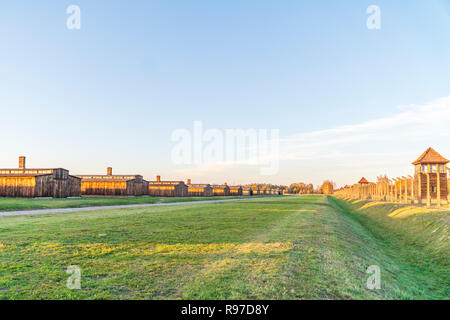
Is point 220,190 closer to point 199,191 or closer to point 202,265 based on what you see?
point 199,191

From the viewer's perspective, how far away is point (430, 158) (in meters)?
44.1

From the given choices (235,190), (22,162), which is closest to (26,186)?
(22,162)

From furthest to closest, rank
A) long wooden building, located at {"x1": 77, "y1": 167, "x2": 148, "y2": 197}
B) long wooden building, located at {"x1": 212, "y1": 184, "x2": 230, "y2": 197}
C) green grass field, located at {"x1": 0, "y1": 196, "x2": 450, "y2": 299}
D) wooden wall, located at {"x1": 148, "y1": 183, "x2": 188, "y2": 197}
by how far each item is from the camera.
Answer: long wooden building, located at {"x1": 212, "y1": 184, "x2": 230, "y2": 197} → wooden wall, located at {"x1": 148, "y1": 183, "x2": 188, "y2": 197} → long wooden building, located at {"x1": 77, "y1": 167, "x2": 148, "y2": 197} → green grass field, located at {"x1": 0, "y1": 196, "x2": 450, "y2": 299}

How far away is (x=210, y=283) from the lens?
17.8ft

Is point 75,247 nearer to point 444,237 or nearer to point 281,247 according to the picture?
point 281,247

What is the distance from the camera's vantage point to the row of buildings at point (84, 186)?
35.3 metres

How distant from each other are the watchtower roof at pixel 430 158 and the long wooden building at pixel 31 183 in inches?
2143

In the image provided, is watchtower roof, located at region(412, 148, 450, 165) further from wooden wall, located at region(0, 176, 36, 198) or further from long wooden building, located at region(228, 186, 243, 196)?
wooden wall, located at region(0, 176, 36, 198)

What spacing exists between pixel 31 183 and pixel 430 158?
2280 inches

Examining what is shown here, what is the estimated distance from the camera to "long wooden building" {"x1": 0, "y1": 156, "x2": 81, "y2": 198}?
1388 inches

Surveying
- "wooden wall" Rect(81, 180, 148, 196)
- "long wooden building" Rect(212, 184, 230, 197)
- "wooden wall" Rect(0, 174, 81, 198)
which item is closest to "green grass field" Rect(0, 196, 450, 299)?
"wooden wall" Rect(0, 174, 81, 198)
